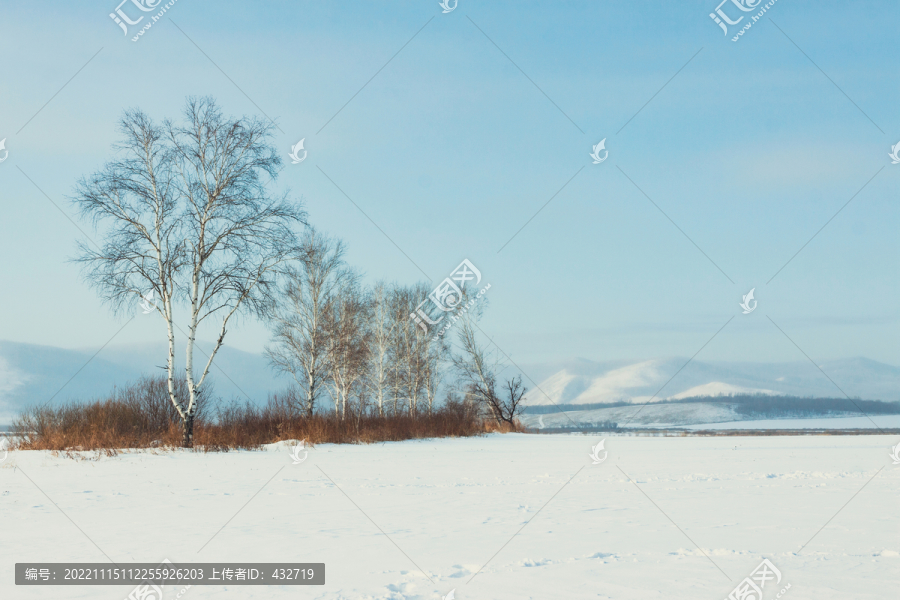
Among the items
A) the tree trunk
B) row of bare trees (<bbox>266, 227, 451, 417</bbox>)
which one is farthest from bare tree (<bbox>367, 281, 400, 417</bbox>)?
the tree trunk

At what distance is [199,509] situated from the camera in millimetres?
8930

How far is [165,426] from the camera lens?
2281 cm

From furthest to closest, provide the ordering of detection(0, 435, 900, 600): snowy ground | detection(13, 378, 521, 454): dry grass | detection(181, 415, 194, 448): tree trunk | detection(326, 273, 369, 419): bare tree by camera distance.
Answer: detection(326, 273, 369, 419): bare tree < detection(181, 415, 194, 448): tree trunk < detection(13, 378, 521, 454): dry grass < detection(0, 435, 900, 600): snowy ground

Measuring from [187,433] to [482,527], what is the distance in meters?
15.9

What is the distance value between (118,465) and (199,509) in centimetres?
826

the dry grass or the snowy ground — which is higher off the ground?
the dry grass

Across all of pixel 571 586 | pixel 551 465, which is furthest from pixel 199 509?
pixel 551 465

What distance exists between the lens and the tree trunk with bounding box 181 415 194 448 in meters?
20.7

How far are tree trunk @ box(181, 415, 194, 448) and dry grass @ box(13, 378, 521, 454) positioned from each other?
0.16m

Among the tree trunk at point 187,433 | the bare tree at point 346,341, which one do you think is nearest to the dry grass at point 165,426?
the tree trunk at point 187,433

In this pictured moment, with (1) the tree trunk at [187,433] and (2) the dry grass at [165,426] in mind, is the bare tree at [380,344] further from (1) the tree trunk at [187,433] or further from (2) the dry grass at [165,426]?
(1) the tree trunk at [187,433]

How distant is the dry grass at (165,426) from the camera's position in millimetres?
19672

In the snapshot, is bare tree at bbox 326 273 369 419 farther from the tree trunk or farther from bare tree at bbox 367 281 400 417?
the tree trunk

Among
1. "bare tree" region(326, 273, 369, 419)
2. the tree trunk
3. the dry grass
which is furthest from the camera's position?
"bare tree" region(326, 273, 369, 419)
